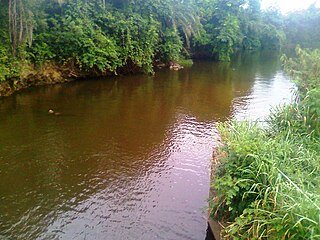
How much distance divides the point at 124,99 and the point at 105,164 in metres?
5.66

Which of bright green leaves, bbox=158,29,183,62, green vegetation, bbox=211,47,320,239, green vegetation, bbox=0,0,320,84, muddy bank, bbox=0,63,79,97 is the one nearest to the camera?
green vegetation, bbox=211,47,320,239

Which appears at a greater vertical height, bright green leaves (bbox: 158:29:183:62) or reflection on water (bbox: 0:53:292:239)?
bright green leaves (bbox: 158:29:183:62)

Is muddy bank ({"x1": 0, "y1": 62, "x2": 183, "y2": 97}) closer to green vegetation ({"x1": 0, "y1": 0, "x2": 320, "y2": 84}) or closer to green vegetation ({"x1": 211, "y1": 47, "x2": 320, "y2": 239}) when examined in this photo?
green vegetation ({"x1": 0, "y1": 0, "x2": 320, "y2": 84})

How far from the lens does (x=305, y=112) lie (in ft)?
16.3

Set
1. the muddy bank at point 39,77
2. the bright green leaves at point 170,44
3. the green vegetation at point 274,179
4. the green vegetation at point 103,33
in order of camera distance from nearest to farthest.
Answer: the green vegetation at point 274,179, the green vegetation at point 103,33, the muddy bank at point 39,77, the bright green leaves at point 170,44

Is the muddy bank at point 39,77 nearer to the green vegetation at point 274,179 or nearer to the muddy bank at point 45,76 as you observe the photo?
the muddy bank at point 45,76

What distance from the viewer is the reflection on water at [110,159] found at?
479 cm

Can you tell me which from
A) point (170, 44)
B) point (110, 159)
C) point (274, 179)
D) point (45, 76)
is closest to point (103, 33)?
point (45, 76)

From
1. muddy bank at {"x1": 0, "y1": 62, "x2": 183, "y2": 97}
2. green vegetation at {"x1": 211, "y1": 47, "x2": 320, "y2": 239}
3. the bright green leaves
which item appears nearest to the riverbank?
muddy bank at {"x1": 0, "y1": 62, "x2": 183, "y2": 97}

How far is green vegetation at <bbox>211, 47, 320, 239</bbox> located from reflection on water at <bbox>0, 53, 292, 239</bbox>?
1228 millimetres

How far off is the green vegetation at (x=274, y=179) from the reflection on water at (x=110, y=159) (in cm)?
123

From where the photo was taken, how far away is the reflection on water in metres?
4.79

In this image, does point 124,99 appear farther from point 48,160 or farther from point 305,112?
point 305,112

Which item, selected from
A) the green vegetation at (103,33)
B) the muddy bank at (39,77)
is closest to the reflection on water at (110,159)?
the muddy bank at (39,77)
